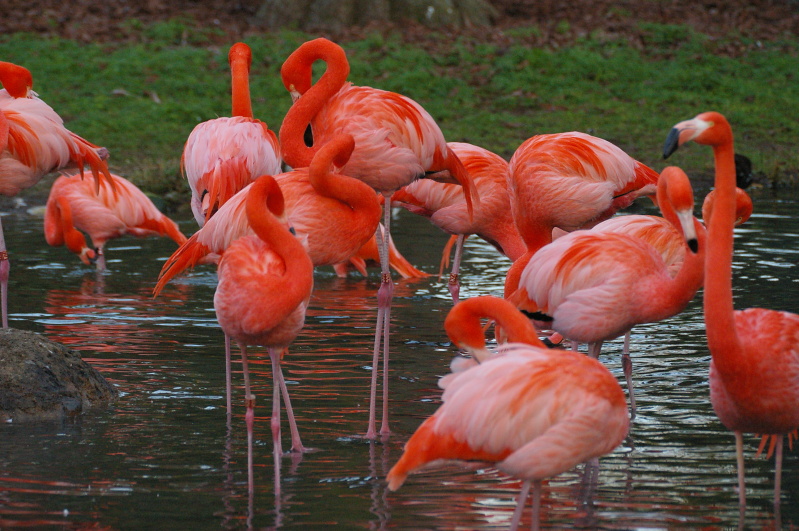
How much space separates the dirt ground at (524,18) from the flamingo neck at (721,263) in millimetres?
11624

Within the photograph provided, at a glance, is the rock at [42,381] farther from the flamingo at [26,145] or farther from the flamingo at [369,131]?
the flamingo at [369,131]

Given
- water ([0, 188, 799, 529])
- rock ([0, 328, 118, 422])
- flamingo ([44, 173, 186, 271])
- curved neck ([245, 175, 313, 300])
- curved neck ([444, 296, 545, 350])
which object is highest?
curved neck ([245, 175, 313, 300])

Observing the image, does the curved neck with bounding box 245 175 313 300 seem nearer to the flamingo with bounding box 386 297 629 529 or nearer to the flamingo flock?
the flamingo flock

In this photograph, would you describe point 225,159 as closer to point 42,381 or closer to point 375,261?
point 42,381

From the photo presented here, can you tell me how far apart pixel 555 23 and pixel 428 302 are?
9161 mm

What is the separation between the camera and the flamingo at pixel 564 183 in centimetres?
579

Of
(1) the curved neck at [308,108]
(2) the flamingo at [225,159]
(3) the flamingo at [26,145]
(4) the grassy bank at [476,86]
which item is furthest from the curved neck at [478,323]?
(4) the grassy bank at [476,86]

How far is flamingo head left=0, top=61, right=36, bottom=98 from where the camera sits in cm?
622

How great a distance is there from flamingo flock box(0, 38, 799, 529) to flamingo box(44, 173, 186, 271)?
2.40 metres

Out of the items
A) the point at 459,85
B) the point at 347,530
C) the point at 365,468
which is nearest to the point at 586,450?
the point at 347,530

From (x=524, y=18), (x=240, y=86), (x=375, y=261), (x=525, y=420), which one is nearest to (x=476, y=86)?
(x=524, y=18)

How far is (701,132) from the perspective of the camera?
3438 millimetres

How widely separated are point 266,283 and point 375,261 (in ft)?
15.3

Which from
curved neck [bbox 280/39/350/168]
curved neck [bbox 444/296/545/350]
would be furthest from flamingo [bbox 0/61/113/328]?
curved neck [bbox 444/296/545/350]
